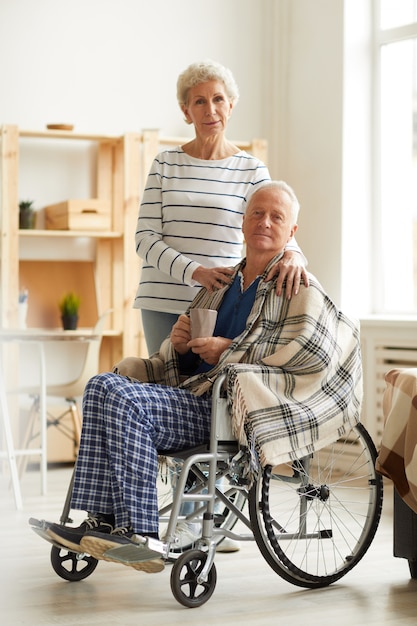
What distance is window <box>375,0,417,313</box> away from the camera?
493 centimetres

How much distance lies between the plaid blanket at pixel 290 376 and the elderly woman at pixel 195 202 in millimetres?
358

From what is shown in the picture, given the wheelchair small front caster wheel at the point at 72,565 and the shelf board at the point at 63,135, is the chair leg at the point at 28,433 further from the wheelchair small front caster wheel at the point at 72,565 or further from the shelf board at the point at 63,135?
the wheelchair small front caster wheel at the point at 72,565

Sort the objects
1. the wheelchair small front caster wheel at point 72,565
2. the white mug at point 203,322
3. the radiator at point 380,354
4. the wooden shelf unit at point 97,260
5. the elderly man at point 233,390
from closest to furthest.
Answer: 1. the elderly man at point 233,390
2. the white mug at point 203,322
3. the wheelchair small front caster wheel at point 72,565
4. the radiator at point 380,354
5. the wooden shelf unit at point 97,260

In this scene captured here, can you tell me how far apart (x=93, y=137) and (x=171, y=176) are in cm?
211

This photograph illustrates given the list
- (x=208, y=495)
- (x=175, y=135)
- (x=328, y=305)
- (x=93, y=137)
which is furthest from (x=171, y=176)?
(x=175, y=135)

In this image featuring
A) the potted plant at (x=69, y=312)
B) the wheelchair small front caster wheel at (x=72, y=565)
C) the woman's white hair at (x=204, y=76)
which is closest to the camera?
the wheelchair small front caster wheel at (x=72, y=565)

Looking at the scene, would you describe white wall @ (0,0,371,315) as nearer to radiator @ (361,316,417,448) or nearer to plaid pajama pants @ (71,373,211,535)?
radiator @ (361,316,417,448)

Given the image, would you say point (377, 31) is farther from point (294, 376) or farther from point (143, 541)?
point (143, 541)

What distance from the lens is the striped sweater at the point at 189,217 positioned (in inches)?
116

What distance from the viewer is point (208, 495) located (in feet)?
7.79

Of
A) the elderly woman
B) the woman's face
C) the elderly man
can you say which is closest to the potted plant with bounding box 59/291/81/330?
the elderly woman

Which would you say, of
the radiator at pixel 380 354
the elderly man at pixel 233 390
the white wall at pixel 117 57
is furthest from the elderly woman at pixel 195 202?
the white wall at pixel 117 57

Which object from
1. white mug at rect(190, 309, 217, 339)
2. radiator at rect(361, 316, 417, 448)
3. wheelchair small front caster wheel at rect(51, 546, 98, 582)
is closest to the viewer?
white mug at rect(190, 309, 217, 339)

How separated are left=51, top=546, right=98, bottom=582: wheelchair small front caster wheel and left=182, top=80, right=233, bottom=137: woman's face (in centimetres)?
127
